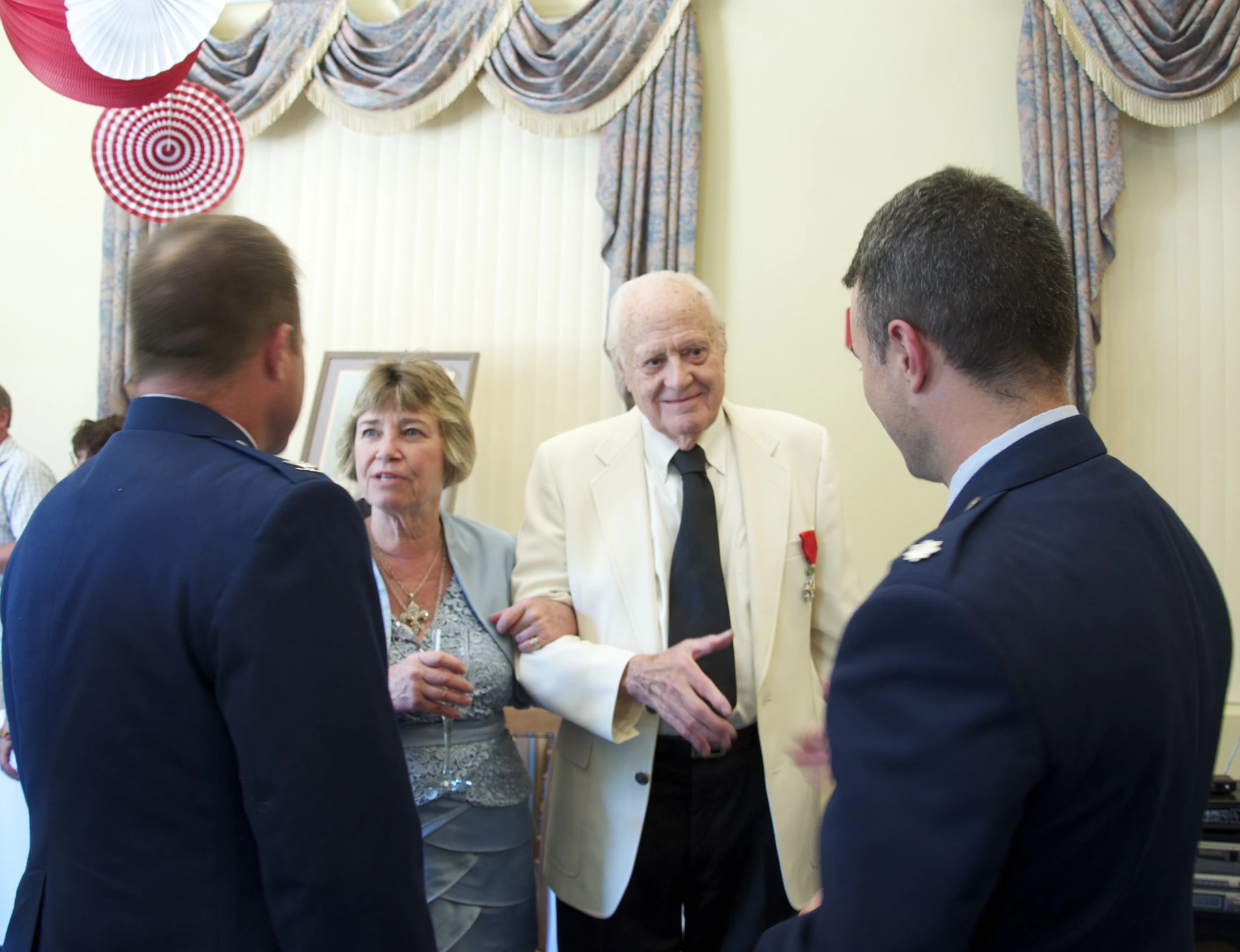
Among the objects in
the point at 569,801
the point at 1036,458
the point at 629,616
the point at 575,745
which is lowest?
the point at 569,801

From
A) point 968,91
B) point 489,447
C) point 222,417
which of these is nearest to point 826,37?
point 968,91

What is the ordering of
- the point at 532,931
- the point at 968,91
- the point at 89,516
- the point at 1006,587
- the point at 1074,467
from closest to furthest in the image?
the point at 1006,587 < the point at 1074,467 < the point at 89,516 < the point at 532,931 < the point at 968,91

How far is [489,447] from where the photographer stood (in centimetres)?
369

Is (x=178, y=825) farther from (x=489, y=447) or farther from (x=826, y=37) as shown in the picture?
(x=826, y=37)

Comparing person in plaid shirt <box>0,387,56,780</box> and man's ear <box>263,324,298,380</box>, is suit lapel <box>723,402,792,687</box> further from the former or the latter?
person in plaid shirt <box>0,387,56,780</box>

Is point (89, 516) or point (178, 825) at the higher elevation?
point (89, 516)

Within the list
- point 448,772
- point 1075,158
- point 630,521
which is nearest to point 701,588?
point 630,521

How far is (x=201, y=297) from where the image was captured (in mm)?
1056

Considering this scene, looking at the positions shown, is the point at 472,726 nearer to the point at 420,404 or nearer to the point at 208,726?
the point at 420,404

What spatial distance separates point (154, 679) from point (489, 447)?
2.75m

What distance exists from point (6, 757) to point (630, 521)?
1.63 m

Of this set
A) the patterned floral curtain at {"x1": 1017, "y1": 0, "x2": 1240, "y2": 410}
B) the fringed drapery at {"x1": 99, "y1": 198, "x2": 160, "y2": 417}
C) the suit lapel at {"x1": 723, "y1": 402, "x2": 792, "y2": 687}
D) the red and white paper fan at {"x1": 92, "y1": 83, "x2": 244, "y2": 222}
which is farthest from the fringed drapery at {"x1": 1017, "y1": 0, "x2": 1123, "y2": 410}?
the fringed drapery at {"x1": 99, "y1": 198, "x2": 160, "y2": 417}

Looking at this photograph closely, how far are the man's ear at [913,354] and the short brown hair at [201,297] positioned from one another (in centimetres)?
72

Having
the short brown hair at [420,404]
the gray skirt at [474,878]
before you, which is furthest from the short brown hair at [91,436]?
the gray skirt at [474,878]
